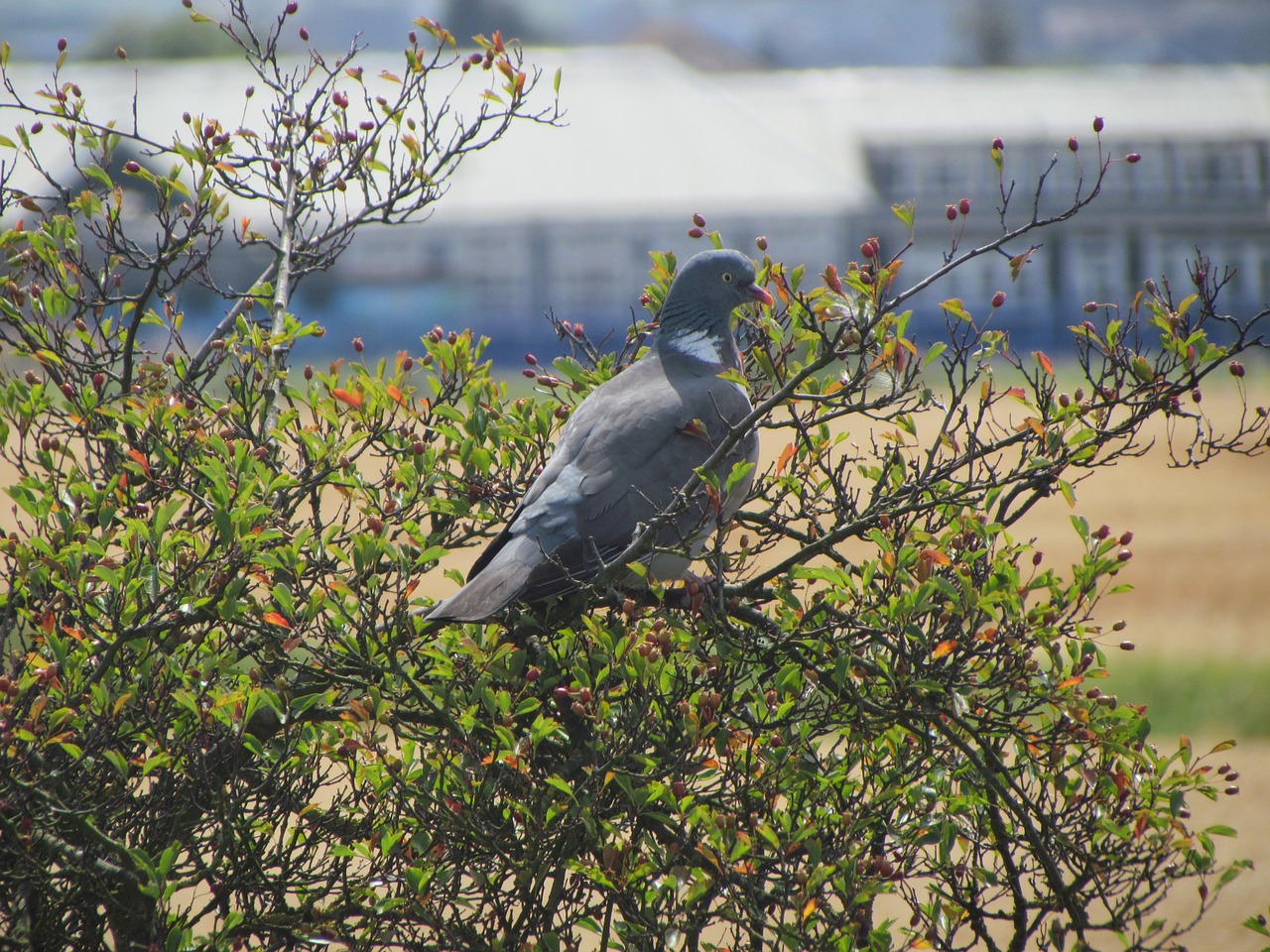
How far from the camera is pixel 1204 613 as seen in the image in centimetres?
1298

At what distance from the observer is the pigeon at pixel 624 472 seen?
324cm

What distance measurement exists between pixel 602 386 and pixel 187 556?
137cm

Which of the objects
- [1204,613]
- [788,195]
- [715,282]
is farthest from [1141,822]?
[788,195]

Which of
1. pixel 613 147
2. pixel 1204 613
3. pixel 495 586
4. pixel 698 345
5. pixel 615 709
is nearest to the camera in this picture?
pixel 615 709

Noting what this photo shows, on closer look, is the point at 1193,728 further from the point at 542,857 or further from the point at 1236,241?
the point at 1236,241

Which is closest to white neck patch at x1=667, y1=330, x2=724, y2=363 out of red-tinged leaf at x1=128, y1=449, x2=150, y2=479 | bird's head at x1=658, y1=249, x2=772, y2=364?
bird's head at x1=658, y1=249, x2=772, y2=364

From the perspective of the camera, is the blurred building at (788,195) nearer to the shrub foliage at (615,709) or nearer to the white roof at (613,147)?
the white roof at (613,147)

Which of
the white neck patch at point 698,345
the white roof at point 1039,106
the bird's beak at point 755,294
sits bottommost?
A: the white neck patch at point 698,345

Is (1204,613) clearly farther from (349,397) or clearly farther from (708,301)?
(349,397)

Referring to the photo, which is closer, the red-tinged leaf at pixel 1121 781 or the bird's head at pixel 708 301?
the red-tinged leaf at pixel 1121 781

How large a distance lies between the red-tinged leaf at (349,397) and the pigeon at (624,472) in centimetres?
55

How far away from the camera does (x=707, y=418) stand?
3865 mm

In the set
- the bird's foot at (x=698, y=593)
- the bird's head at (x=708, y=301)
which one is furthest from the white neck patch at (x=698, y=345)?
the bird's foot at (x=698, y=593)

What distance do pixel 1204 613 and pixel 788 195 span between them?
2622cm
